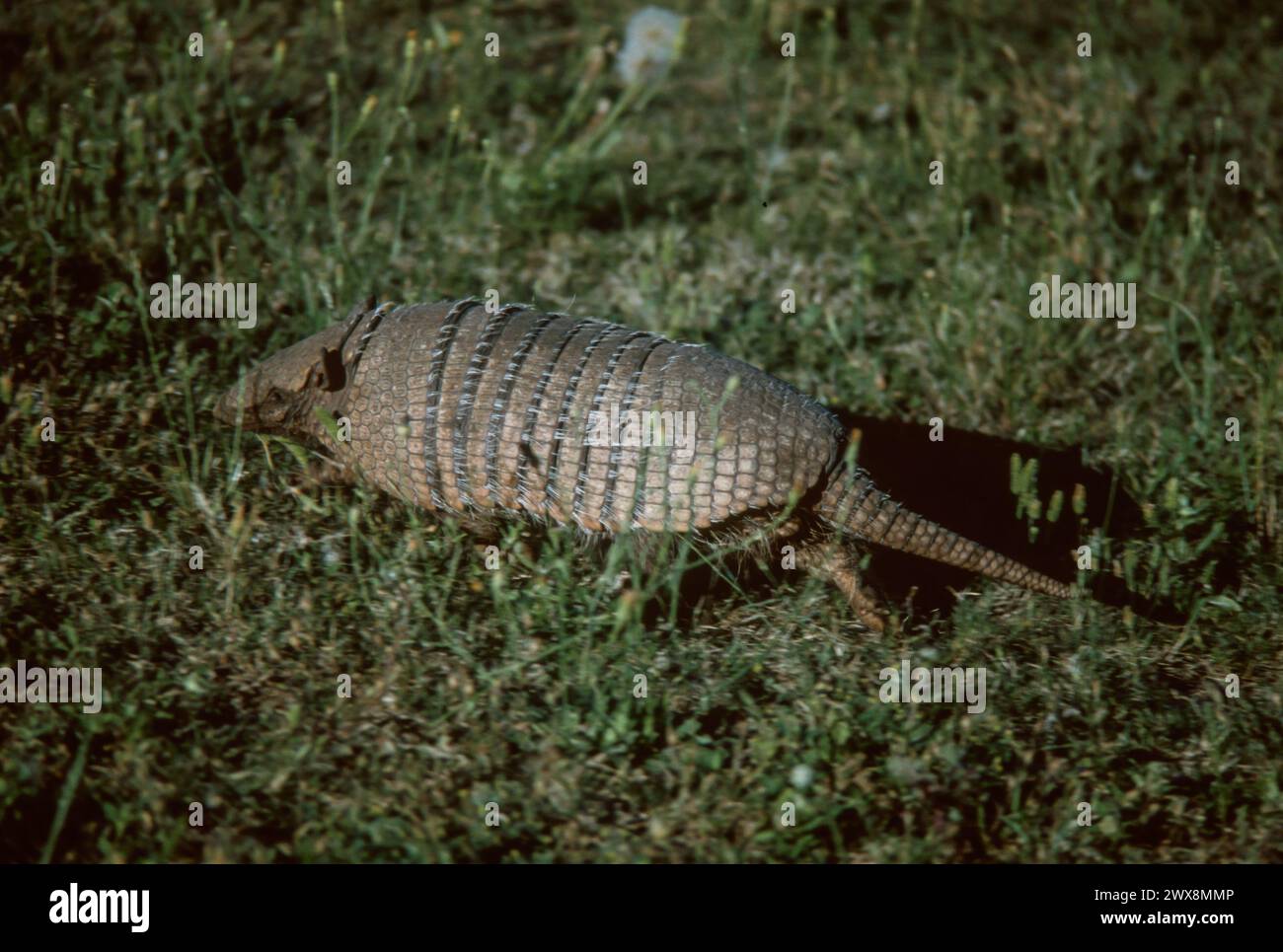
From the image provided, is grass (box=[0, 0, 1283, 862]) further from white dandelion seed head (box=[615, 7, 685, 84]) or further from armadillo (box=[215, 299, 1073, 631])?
armadillo (box=[215, 299, 1073, 631])

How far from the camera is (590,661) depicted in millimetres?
4090

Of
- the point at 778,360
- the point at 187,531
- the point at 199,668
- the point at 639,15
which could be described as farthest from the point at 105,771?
the point at 639,15

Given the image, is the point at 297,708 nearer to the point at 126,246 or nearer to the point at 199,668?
the point at 199,668

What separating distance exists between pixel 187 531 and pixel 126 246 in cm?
168

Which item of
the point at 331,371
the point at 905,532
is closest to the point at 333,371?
the point at 331,371

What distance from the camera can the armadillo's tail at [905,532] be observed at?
4.27 m

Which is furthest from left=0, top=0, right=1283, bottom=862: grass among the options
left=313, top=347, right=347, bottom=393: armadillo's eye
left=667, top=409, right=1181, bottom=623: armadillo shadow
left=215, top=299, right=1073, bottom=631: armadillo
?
left=313, top=347, right=347, bottom=393: armadillo's eye

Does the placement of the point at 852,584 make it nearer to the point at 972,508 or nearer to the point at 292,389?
the point at 972,508

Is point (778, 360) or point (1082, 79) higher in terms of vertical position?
point (1082, 79)

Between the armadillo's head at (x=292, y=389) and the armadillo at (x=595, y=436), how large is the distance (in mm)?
11

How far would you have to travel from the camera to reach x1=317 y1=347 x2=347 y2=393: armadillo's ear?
4676 mm

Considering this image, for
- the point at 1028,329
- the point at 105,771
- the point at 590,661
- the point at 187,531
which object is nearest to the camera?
the point at 105,771

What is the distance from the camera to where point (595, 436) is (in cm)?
428

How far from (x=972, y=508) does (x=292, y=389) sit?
285 cm
